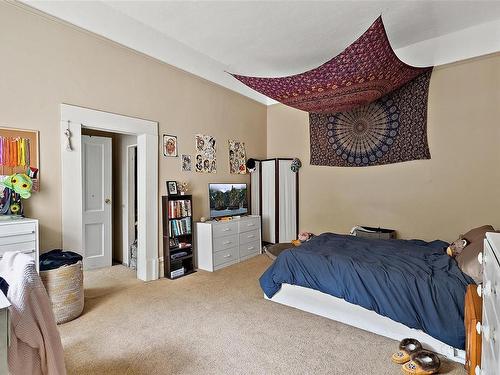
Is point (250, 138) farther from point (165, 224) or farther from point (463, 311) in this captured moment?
point (463, 311)

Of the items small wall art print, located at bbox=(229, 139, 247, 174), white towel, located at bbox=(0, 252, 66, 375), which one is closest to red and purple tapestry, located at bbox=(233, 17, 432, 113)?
small wall art print, located at bbox=(229, 139, 247, 174)

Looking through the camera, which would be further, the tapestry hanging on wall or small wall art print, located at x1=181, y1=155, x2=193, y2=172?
small wall art print, located at x1=181, y1=155, x2=193, y2=172

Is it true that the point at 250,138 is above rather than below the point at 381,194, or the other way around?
above

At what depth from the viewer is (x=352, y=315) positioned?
2342 millimetres

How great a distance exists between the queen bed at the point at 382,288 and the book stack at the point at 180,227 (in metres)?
1.44

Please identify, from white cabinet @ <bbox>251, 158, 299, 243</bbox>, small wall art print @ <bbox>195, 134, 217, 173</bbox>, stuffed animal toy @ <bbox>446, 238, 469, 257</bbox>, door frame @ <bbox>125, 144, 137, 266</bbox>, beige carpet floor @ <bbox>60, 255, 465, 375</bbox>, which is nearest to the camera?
beige carpet floor @ <bbox>60, 255, 465, 375</bbox>

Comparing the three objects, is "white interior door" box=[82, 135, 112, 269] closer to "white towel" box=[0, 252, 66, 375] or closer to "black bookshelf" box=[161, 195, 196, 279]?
"black bookshelf" box=[161, 195, 196, 279]

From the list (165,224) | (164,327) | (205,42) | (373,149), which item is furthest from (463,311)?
(205,42)

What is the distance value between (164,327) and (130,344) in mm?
305

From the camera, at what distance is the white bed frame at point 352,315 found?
6.49ft

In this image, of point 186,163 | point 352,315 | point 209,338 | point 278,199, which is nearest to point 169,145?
point 186,163

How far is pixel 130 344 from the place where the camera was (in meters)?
2.08

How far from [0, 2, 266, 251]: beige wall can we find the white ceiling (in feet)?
0.56

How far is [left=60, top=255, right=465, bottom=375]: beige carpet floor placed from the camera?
1.83m
